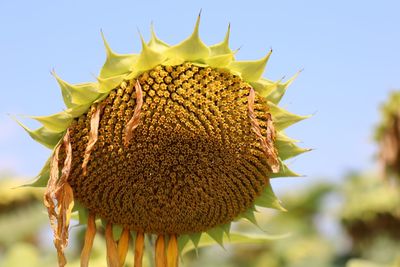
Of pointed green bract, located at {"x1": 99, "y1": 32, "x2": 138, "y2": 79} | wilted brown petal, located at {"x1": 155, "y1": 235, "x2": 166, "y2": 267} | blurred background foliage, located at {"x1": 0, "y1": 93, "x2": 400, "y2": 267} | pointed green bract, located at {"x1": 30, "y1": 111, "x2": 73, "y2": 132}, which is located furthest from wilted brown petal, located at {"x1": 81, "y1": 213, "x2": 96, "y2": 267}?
blurred background foliage, located at {"x1": 0, "y1": 93, "x2": 400, "y2": 267}

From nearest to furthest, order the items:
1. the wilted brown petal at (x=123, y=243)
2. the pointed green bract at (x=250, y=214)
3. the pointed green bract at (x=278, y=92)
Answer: the pointed green bract at (x=278, y=92) → the pointed green bract at (x=250, y=214) → the wilted brown petal at (x=123, y=243)

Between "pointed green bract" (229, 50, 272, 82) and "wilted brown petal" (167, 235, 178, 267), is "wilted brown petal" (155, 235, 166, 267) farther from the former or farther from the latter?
"pointed green bract" (229, 50, 272, 82)

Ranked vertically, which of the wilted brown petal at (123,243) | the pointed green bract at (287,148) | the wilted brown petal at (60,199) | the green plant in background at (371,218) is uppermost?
the pointed green bract at (287,148)

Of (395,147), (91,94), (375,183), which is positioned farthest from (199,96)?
(375,183)

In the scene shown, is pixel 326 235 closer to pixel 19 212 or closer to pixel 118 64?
pixel 19 212

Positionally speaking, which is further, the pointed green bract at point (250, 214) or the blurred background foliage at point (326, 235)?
the blurred background foliage at point (326, 235)

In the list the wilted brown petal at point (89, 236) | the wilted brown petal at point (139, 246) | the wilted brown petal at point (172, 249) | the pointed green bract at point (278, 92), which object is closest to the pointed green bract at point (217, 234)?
the wilted brown petal at point (172, 249)

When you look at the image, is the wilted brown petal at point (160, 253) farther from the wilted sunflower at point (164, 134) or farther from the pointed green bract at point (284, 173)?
the pointed green bract at point (284, 173)
